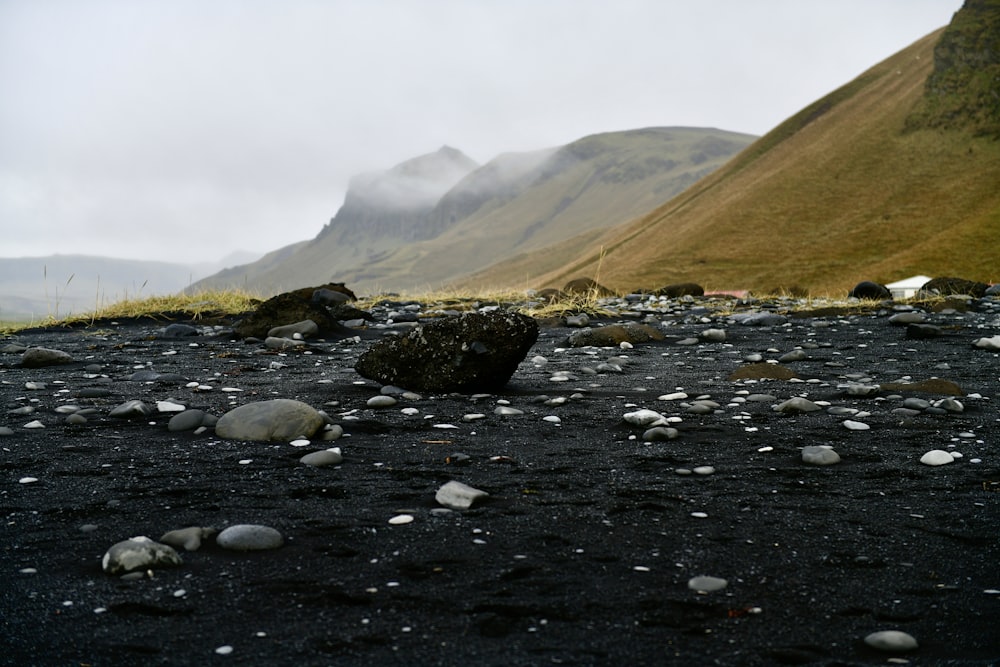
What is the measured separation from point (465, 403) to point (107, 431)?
2143mm

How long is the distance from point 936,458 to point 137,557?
10.9 feet

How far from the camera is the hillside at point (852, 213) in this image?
31.9 meters

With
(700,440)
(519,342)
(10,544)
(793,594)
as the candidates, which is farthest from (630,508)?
(519,342)

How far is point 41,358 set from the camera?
7074mm

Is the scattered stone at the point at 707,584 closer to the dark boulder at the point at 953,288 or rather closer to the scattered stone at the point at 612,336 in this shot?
the scattered stone at the point at 612,336

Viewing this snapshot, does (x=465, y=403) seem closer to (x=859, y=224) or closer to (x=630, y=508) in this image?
(x=630, y=508)

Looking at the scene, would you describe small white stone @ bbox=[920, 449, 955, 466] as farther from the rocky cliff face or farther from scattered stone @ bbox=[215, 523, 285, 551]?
the rocky cliff face

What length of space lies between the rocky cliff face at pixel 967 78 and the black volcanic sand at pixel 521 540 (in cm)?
4398

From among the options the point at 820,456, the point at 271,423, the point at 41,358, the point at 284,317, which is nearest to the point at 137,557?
the point at 271,423

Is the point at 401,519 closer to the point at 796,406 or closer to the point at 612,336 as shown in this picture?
the point at 796,406

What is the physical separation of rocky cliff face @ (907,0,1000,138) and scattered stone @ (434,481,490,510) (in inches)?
1783

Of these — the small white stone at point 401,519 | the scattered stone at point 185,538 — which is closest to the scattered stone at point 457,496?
the small white stone at point 401,519

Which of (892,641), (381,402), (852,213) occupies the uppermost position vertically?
(852,213)

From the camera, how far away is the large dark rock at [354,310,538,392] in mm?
5527
